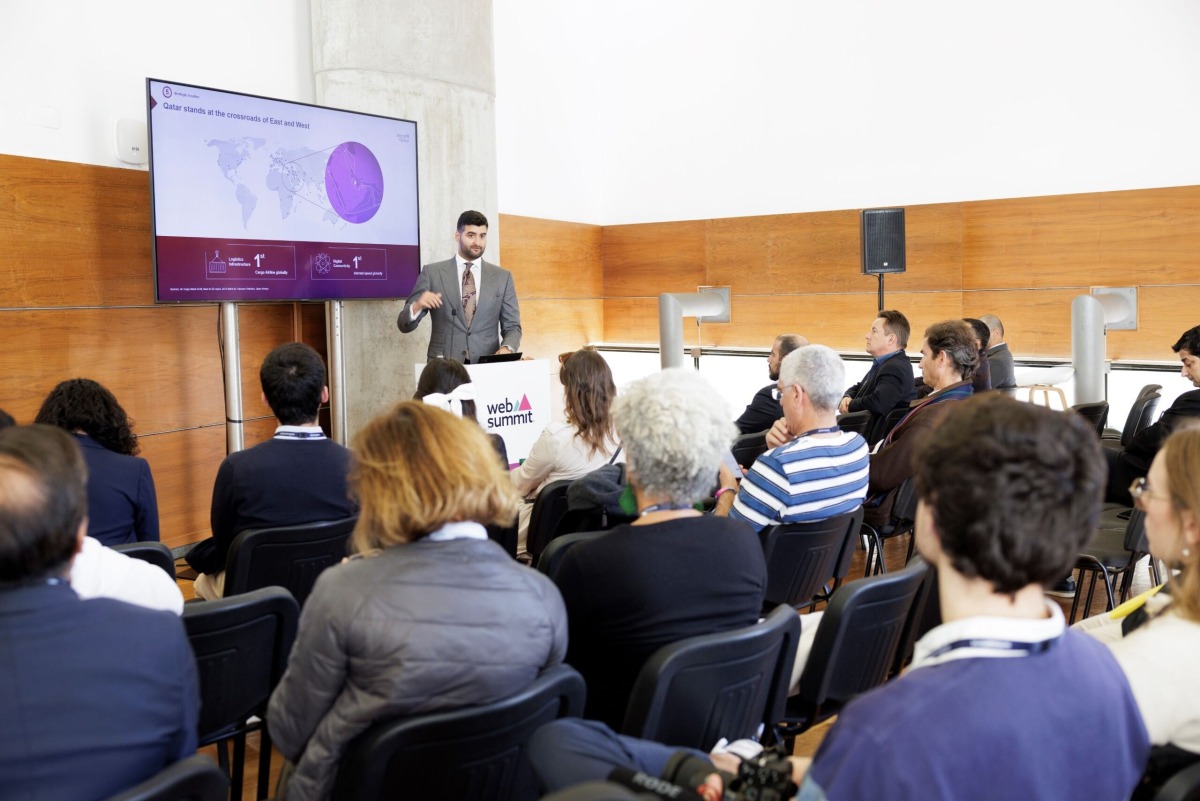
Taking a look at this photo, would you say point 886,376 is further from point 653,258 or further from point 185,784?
point 653,258

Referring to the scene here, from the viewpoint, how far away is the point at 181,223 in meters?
5.04

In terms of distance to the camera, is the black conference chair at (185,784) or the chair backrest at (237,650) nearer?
the black conference chair at (185,784)

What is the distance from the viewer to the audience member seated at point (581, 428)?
147 inches

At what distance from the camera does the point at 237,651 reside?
226 centimetres

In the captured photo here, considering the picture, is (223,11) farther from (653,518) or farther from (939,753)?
(939,753)

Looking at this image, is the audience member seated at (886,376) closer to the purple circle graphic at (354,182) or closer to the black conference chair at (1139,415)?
the black conference chair at (1139,415)

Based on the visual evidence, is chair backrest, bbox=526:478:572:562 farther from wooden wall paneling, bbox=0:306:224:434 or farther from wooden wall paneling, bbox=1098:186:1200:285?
wooden wall paneling, bbox=1098:186:1200:285

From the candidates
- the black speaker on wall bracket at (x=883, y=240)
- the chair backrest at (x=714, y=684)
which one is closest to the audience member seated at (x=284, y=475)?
the chair backrest at (x=714, y=684)

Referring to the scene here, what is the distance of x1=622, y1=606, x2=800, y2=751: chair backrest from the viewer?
1816 millimetres

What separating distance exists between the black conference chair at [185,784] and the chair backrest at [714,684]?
2.41ft

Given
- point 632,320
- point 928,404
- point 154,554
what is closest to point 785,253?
point 632,320

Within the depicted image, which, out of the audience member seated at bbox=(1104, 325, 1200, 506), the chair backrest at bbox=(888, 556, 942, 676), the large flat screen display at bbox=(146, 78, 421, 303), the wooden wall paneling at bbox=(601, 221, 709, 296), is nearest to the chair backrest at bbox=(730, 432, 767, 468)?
the audience member seated at bbox=(1104, 325, 1200, 506)

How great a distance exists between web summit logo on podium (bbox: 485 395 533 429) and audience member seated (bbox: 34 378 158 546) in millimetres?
2258

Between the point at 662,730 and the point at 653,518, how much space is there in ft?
1.54
